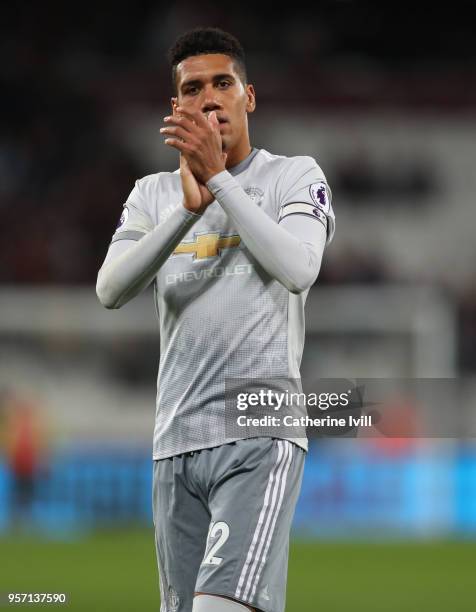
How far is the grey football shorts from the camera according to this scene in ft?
10.8

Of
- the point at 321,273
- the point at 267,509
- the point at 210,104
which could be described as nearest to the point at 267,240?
the point at 210,104

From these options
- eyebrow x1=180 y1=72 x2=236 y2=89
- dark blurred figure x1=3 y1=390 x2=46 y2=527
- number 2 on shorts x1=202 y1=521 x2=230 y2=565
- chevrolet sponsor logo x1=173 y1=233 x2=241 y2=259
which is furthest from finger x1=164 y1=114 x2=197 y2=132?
dark blurred figure x1=3 y1=390 x2=46 y2=527

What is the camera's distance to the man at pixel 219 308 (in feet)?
10.8

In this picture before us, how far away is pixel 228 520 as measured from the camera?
331cm

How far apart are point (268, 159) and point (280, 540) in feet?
3.64

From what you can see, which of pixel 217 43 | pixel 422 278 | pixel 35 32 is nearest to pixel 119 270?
pixel 217 43

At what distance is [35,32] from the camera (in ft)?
64.5

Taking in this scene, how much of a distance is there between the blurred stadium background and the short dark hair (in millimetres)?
7322

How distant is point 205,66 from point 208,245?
511 mm

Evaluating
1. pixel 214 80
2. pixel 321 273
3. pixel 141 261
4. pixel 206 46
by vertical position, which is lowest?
pixel 141 261

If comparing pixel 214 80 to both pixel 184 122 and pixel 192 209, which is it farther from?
pixel 192 209

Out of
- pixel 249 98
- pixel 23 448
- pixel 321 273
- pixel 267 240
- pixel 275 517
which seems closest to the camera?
pixel 267 240

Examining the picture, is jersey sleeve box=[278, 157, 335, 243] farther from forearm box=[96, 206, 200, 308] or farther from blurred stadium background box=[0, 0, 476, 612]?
blurred stadium background box=[0, 0, 476, 612]

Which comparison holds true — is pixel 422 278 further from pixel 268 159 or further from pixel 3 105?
pixel 268 159
